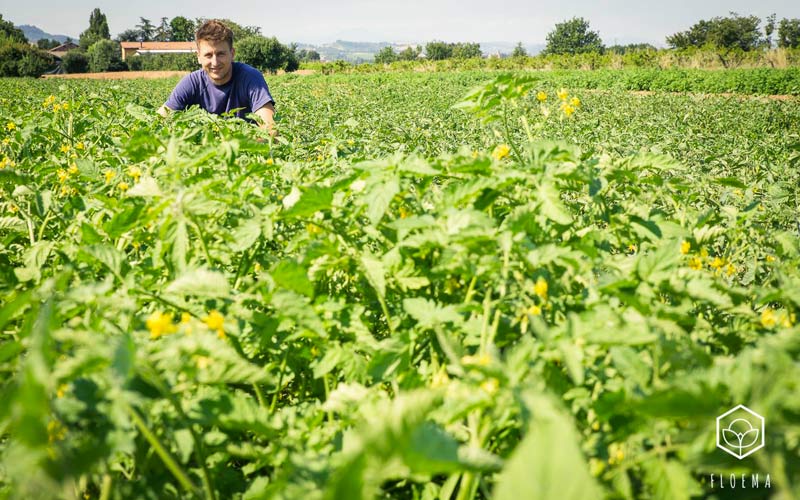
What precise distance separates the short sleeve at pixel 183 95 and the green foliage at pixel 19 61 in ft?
172

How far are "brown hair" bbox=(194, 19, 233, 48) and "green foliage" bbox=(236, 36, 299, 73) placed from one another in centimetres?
4713

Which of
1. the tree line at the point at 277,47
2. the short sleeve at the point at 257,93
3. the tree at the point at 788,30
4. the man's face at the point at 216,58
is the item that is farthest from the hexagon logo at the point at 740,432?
the tree at the point at 788,30

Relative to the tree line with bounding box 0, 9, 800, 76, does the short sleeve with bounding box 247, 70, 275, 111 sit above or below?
below

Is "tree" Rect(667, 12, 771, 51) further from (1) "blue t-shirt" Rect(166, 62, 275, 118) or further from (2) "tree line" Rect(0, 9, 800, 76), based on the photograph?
(1) "blue t-shirt" Rect(166, 62, 275, 118)

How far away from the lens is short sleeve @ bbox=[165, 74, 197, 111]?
423cm

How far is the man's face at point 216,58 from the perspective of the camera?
13.6ft

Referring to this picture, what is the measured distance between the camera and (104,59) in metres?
58.2

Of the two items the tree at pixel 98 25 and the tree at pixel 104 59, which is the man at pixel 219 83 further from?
the tree at pixel 98 25

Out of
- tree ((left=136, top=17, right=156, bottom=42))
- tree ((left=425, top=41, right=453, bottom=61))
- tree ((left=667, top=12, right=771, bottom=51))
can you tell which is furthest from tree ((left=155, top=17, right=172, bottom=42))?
tree ((left=667, top=12, right=771, bottom=51))

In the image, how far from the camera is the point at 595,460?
3.14ft

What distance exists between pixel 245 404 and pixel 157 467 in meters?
0.30

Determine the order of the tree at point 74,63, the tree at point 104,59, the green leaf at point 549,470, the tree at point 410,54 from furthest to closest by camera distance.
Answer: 1. the tree at point 410,54
2. the tree at point 104,59
3. the tree at point 74,63
4. the green leaf at point 549,470

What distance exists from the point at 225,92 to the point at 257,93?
0.30 m

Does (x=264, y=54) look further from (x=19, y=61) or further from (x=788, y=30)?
(x=788, y=30)
